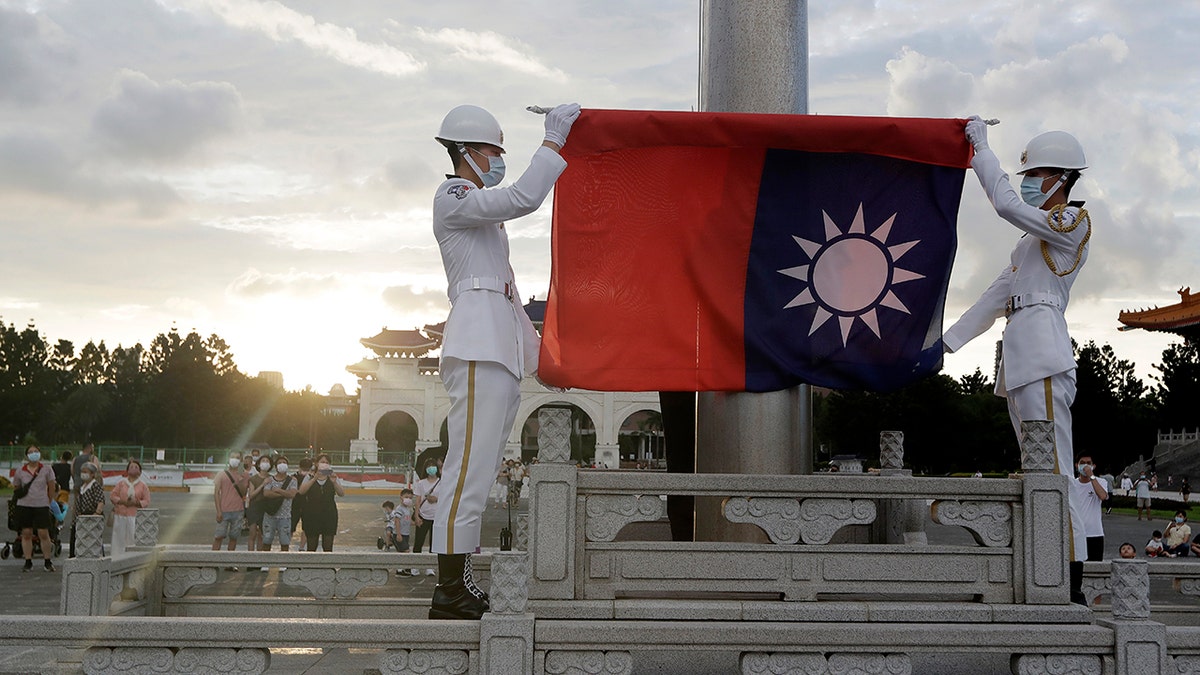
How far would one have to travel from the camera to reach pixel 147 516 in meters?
5.69

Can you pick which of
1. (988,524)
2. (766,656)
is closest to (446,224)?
(766,656)

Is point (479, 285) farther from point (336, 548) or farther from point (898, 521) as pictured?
point (336, 548)

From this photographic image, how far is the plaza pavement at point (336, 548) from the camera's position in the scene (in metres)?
4.55

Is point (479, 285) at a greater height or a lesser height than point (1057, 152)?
lesser

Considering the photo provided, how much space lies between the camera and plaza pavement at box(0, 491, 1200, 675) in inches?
179

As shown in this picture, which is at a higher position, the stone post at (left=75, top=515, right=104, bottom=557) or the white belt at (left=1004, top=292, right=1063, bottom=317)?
the white belt at (left=1004, top=292, right=1063, bottom=317)

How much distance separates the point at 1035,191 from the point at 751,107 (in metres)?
1.56

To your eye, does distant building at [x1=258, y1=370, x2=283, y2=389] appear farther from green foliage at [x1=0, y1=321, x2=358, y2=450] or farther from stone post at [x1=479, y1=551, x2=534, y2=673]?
stone post at [x1=479, y1=551, x2=534, y2=673]

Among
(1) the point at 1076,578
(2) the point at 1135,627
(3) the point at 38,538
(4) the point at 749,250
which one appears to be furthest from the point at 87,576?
(3) the point at 38,538

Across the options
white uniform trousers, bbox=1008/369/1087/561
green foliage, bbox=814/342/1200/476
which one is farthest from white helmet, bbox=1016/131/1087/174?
green foliage, bbox=814/342/1200/476

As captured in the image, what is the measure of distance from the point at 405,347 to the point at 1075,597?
63.6 meters

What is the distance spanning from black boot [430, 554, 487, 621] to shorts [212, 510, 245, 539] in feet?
35.3

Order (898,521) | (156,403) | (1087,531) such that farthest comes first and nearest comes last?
(156,403) → (1087,531) → (898,521)

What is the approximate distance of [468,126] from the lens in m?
4.63
